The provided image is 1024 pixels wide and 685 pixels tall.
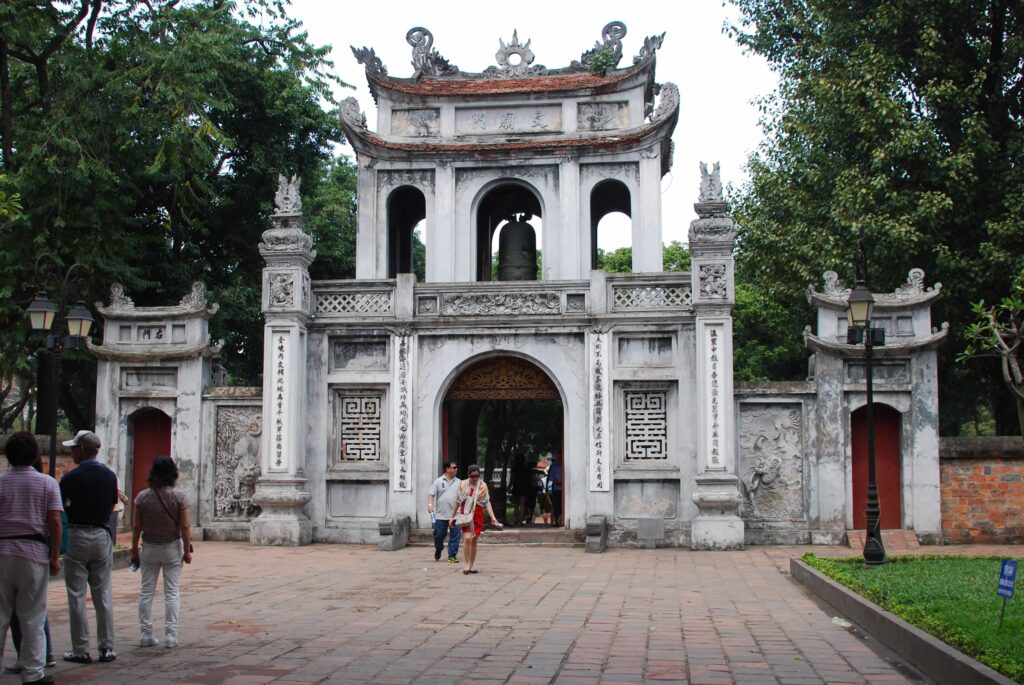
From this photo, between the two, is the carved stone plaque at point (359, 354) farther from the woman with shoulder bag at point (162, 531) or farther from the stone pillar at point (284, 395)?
the woman with shoulder bag at point (162, 531)

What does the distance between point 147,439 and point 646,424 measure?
9.72m

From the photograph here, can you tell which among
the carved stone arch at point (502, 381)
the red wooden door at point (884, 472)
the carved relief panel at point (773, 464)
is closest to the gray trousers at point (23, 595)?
the carved stone arch at point (502, 381)

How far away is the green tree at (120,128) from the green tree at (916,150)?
1225cm

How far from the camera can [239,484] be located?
20.0 metres

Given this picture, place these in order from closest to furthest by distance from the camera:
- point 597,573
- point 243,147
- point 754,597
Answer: point 754,597, point 597,573, point 243,147

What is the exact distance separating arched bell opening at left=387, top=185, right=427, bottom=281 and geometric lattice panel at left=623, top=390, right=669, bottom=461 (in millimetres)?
6239

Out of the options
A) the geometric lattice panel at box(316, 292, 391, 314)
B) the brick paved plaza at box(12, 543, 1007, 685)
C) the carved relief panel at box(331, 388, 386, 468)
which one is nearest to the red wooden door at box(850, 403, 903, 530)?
the brick paved plaza at box(12, 543, 1007, 685)

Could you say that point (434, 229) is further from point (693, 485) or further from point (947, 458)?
point (947, 458)

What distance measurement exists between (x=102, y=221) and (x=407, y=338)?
676 centimetres

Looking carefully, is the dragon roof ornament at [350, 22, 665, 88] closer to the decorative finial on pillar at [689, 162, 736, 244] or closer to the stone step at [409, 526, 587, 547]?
the decorative finial on pillar at [689, 162, 736, 244]

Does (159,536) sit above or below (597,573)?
above

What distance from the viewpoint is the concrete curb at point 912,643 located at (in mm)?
6816

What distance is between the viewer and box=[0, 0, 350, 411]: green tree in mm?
19656

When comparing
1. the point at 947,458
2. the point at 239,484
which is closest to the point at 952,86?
the point at 947,458
